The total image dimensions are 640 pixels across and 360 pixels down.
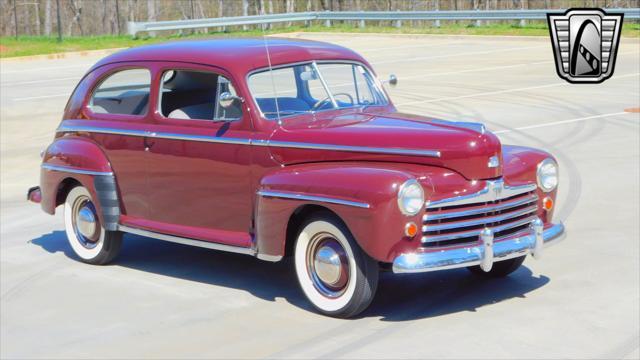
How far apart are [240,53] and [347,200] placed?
1.85 m

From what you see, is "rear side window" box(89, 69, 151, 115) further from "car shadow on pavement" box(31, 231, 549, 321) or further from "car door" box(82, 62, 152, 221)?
"car shadow on pavement" box(31, 231, 549, 321)

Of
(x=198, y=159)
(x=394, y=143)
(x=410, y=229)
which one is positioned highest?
(x=394, y=143)

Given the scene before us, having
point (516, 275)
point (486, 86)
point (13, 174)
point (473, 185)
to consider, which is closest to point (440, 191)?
point (473, 185)

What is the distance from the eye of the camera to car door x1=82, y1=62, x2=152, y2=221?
27.9ft

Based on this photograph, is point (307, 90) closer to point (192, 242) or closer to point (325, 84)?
point (325, 84)

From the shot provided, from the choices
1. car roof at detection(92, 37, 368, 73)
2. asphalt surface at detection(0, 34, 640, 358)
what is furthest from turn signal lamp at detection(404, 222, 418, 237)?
car roof at detection(92, 37, 368, 73)

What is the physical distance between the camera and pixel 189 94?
8.41 metres

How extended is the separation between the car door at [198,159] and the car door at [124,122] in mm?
126

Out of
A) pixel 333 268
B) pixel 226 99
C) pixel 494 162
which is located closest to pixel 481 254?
pixel 494 162

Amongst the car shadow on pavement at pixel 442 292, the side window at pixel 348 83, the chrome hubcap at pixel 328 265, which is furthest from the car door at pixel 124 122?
the car shadow on pavement at pixel 442 292

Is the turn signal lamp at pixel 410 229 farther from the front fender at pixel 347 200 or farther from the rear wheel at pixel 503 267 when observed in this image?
the rear wheel at pixel 503 267

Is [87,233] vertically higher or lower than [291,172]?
lower

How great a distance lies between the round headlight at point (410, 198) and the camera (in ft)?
21.9

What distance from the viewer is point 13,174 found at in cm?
1362
